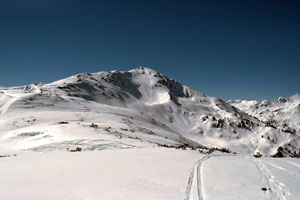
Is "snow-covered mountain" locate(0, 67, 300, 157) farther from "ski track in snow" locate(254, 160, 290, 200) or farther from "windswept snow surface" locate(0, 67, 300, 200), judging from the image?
"ski track in snow" locate(254, 160, 290, 200)

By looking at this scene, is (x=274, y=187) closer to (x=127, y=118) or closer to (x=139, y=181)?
(x=139, y=181)

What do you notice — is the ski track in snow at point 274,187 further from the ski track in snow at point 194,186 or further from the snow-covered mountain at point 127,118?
the snow-covered mountain at point 127,118

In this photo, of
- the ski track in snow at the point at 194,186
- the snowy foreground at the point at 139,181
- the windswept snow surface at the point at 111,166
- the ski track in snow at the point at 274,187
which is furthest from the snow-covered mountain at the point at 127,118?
the ski track in snow at the point at 274,187

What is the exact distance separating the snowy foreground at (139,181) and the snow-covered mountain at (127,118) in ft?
25.4

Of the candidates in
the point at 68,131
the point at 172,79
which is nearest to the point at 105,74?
the point at 172,79

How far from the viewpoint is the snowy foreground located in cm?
730

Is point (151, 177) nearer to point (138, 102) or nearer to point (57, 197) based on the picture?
point (57, 197)

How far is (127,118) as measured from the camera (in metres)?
40.2

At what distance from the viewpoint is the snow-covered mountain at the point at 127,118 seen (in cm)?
2274

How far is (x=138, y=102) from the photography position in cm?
11500

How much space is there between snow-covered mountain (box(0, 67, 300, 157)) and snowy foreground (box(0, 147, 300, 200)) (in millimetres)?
7733

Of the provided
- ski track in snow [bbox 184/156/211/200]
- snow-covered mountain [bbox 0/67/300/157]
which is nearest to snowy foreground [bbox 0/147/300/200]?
ski track in snow [bbox 184/156/211/200]

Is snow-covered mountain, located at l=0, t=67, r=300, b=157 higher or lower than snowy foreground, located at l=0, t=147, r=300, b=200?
higher

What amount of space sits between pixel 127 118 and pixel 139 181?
1244 inches
